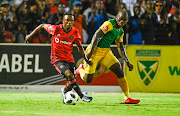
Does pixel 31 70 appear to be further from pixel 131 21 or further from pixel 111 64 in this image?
pixel 111 64

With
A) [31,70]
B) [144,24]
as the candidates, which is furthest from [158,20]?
[31,70]

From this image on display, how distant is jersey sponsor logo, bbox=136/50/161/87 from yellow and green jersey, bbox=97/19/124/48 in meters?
4.50

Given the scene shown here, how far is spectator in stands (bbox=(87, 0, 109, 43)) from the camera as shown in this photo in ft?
49.0

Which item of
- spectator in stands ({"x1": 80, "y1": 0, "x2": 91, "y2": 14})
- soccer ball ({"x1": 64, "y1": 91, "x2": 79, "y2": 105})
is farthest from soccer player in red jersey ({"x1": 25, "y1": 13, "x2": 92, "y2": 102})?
spectator in stands ({"x1": 80, "y1": 0, "x2": 91, "y2": 14})

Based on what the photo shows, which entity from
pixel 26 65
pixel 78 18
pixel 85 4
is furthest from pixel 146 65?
pixel 26 65

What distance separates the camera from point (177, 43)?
607 inches

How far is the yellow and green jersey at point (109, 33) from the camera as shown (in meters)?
10.5

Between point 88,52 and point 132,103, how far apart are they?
165 centimetres

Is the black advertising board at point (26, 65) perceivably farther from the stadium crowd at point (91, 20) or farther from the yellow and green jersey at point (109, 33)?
the yellow and green jersey at point (109, 33)

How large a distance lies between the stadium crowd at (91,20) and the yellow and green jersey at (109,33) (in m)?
3.95

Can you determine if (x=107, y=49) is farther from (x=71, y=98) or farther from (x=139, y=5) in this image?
(x=139, y=5)

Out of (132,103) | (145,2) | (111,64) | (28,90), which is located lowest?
(28,90)

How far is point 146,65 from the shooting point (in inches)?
603

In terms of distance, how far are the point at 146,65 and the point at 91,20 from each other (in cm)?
245
